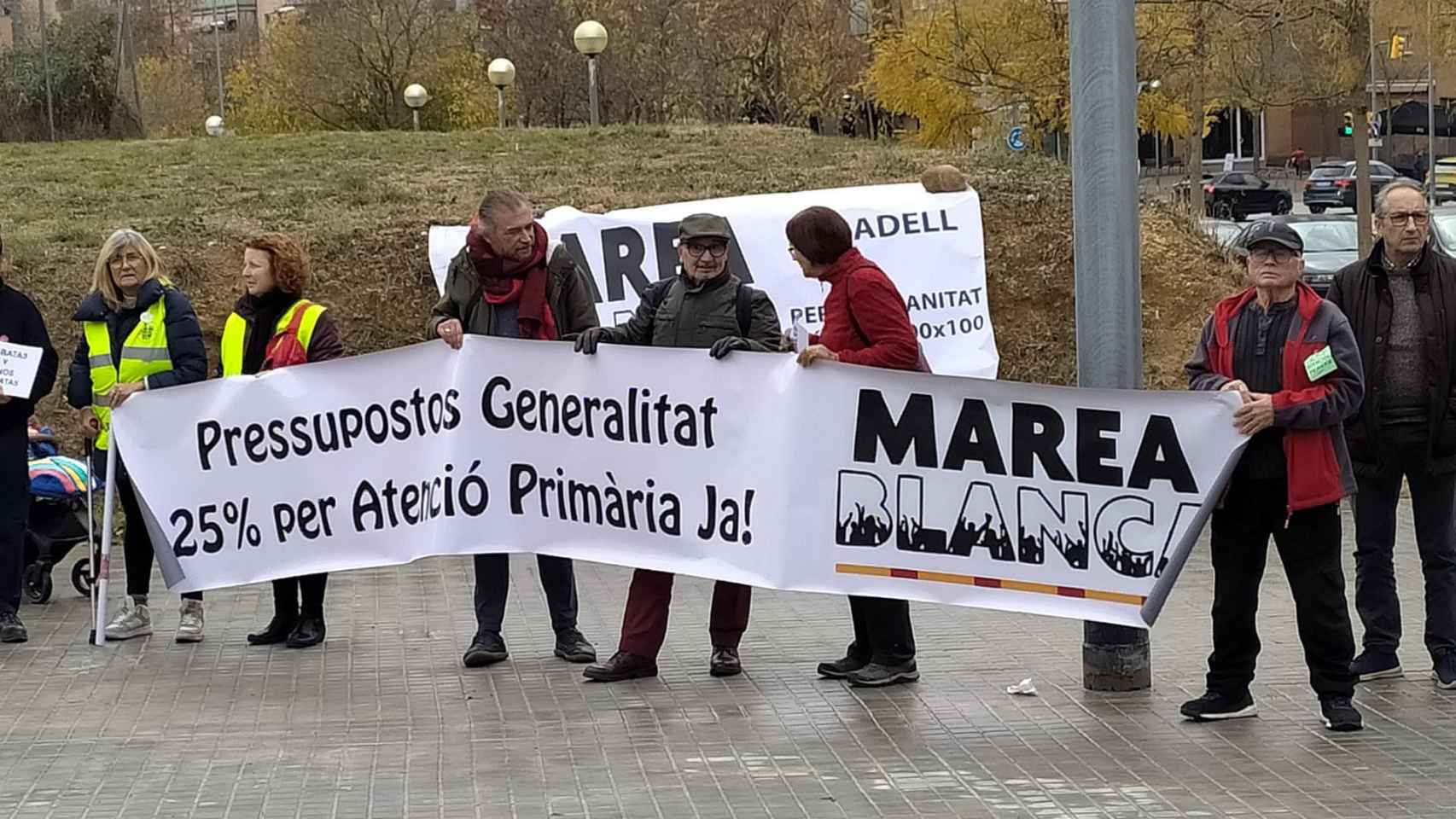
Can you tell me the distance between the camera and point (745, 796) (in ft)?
20.9

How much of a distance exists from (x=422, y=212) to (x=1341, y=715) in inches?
459

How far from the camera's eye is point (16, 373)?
9.02m

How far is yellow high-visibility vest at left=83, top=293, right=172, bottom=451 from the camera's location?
903 cm

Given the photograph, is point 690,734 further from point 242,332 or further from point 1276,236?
point 242,332

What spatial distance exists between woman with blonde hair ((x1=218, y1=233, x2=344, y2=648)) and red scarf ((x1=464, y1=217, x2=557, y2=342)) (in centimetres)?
90

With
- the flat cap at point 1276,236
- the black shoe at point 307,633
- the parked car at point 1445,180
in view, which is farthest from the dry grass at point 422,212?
the parked car at point 1445,180

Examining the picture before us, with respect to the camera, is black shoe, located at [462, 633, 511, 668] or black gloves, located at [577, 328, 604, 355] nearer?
black gloves, located at [577, 328, 604, 355]

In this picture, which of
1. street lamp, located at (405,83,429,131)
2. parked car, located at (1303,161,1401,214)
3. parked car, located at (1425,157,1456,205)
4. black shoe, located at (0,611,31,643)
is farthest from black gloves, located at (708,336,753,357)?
parked car, located at (1425,157,1456,205)

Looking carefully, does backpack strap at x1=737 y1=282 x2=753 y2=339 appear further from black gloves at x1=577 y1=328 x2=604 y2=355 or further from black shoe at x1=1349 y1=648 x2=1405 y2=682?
black shoe at x1=1349 y1=648 x2=1405 y2=682

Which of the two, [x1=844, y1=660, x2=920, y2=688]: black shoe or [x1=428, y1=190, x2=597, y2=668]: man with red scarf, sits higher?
[x1=428, y1=190, x2=597, y2=668]: man with red scarf

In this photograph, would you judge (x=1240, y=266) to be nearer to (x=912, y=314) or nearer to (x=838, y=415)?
(x=912, y=314)

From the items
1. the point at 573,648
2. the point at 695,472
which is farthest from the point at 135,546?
the point at 695,472

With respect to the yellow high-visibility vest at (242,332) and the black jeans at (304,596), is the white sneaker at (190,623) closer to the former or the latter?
the black jeans at (304,596)

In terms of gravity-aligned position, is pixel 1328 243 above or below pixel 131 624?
above
